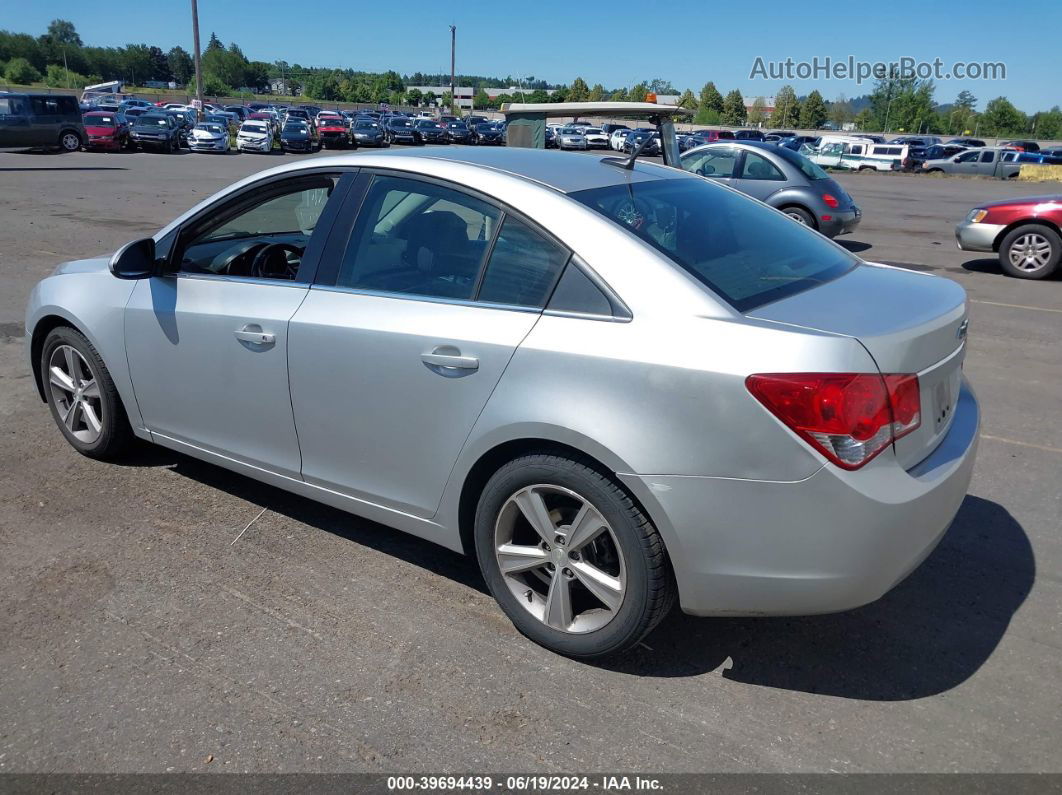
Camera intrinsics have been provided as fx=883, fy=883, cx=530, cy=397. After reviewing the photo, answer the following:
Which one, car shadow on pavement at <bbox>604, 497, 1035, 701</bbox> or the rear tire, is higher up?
the rear tire

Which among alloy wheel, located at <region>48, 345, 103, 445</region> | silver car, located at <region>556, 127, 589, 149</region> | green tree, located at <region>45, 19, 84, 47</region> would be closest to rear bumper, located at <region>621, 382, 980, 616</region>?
alloy wheel, located at <region>48, 345, 103, 445</region>

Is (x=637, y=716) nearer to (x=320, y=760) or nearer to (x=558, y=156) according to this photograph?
(x=320, y=760)

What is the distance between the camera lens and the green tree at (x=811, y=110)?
108m

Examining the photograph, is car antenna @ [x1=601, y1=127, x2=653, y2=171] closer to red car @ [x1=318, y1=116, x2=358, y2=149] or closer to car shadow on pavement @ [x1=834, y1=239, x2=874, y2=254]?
car shadow on pavement @ [x1=834, y1=239, x2=874, y2=254]

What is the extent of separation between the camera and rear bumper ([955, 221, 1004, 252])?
11.6 meters

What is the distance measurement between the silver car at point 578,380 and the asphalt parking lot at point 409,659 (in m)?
0.31

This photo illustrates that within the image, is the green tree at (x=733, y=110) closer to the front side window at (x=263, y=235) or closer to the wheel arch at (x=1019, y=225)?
the wheel arch at (x=1019, y=225)

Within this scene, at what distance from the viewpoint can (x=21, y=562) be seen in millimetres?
3732

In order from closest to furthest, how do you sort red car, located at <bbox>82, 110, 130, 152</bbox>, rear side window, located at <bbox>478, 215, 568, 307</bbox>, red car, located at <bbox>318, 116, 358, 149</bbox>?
rear side window, located at <bbox>478, 215, 568, 307</bbox> → red car, located at <bbox>82, 110, 130, 152</bbox> → red car, located at <bbox>318, 116, 358, 149</bbox>

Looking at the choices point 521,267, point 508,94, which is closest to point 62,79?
point 508,94

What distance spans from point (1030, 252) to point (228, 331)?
1106cm

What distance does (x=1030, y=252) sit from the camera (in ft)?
37.6

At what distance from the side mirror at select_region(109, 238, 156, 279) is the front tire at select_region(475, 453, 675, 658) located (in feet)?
6.86

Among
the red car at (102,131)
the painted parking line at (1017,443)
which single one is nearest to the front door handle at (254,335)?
the painted parking line at (1017,443)
